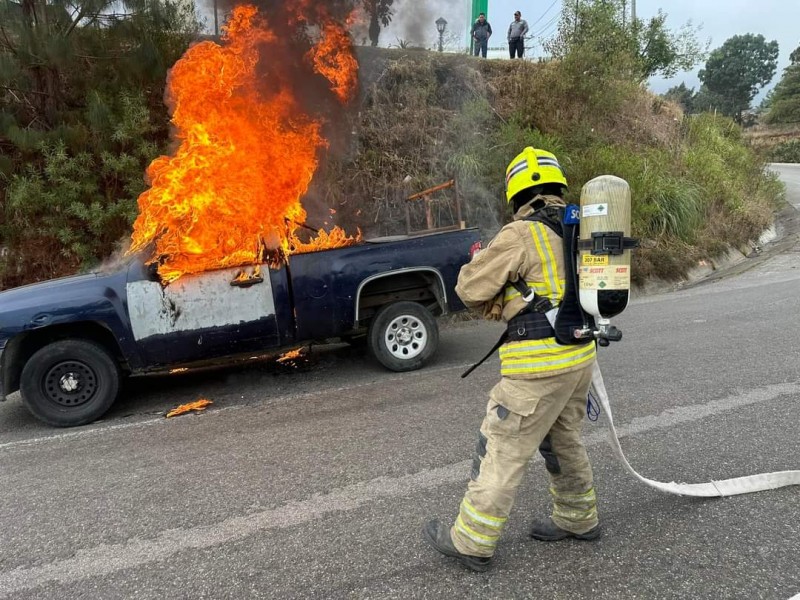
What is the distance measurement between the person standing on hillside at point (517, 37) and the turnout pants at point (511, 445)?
1555 cm

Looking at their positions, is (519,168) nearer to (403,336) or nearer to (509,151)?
(403,336)

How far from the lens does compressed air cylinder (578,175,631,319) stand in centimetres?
223

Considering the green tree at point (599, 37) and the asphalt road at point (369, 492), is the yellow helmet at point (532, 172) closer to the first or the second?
the asphalt road at point (369, 492)

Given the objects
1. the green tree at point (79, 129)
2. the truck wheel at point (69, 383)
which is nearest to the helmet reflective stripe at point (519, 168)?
the truck wheel at point (69, 383)

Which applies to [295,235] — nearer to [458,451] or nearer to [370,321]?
[370,321]

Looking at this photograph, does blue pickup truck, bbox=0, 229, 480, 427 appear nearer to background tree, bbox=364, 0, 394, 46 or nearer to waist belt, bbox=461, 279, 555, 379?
waist belt, bbox=461, 279, 555, 379

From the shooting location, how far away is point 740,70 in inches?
2596

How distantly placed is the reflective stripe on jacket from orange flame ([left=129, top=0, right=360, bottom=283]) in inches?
125

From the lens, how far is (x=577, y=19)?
15.2 metres

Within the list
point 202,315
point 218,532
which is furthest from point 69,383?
point 218,532

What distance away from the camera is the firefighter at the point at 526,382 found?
234 cm

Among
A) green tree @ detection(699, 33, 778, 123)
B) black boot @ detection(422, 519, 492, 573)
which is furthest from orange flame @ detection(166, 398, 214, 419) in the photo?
green tree @ detection(699, 33, 778, 123)

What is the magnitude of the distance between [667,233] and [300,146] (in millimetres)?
8663

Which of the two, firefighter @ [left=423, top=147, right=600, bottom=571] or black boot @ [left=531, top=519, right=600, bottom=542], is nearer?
firefighter @ [left=423, top=147, right=600, bottom=571]
